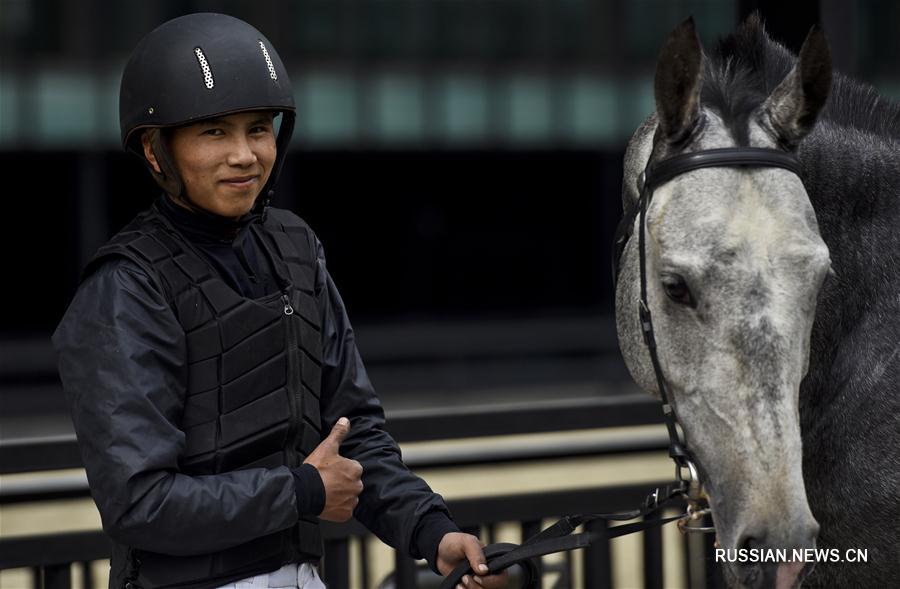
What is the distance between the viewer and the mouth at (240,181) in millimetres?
2236

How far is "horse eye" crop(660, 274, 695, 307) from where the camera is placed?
88.8 inches

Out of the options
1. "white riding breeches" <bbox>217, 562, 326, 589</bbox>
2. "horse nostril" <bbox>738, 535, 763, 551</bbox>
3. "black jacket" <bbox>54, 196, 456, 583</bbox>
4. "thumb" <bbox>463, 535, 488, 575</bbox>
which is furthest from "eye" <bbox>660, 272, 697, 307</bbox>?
"white riding breeches" <bbox>217, 562, 326, 589</bbox>

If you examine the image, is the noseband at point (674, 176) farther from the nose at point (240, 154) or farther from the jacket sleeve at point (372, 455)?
the nose at point (240, 154)

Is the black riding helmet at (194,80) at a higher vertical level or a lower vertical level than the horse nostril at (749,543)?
higher

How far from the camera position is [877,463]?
8.36 ft

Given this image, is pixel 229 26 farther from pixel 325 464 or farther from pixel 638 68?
pixel 638 68

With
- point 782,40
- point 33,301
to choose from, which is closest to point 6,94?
point 33,301

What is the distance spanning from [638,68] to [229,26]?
49.3ft

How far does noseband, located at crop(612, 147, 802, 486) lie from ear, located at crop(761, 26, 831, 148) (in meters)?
0.06

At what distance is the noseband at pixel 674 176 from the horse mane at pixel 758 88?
66 mm

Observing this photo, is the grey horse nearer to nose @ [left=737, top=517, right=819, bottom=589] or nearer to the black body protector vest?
nose @ [left=737, top=517, right=819, bottom=589]

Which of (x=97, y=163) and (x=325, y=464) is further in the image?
(x=97, y=163)

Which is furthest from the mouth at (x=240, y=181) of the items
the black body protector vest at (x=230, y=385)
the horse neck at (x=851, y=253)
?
the horse neck at (x=851, y=253)

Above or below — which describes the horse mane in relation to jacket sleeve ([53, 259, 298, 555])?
above
